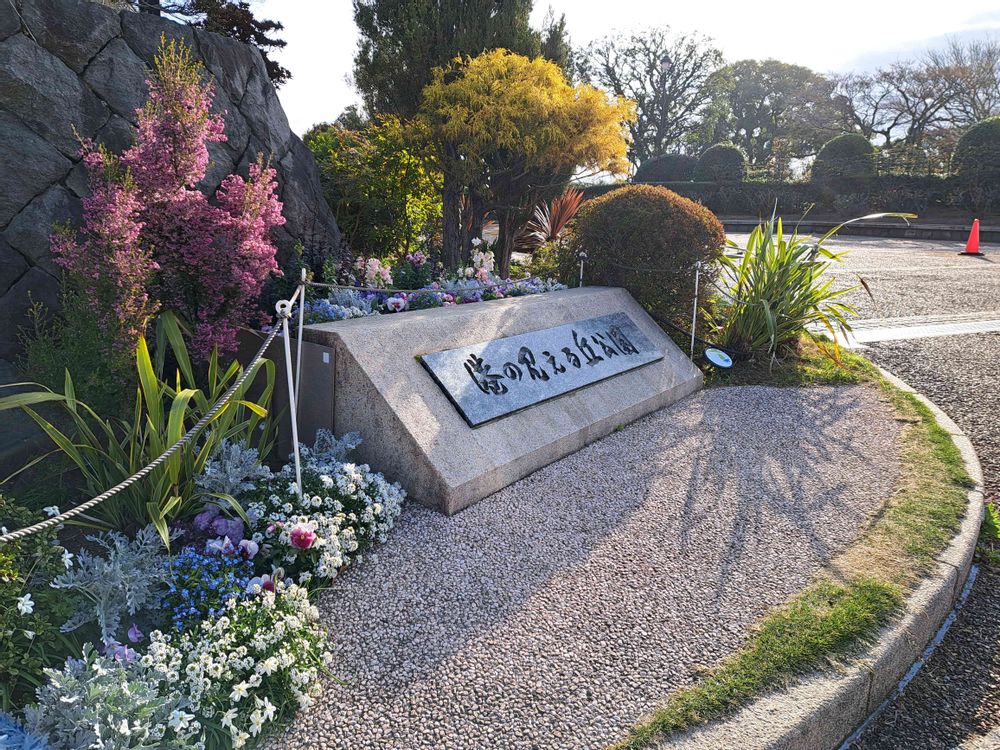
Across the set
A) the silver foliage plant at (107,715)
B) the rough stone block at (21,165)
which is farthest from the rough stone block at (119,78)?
the silver foliage plant at (107,715)

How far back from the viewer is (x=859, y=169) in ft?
75.1

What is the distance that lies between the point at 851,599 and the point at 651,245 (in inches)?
149

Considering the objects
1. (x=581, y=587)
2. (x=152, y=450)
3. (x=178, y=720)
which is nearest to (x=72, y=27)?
(x=152, y=450)

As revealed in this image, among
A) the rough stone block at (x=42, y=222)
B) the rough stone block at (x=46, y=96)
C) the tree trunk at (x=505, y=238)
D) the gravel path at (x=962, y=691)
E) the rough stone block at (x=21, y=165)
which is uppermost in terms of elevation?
the rough stone block at (x=46, y=96)

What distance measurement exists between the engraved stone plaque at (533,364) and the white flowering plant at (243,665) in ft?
5.20

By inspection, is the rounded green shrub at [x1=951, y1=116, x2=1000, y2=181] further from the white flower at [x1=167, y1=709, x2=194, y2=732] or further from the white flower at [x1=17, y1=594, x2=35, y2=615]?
the white flower at [x1=17, y1=594, x2=35, y2=615]

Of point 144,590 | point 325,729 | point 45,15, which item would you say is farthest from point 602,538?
point 45,15

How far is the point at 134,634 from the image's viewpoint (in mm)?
2221

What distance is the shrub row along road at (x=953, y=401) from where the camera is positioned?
2.34 metres

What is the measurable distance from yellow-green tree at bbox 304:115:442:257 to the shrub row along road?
4897 mm

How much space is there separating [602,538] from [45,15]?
13.9 ft

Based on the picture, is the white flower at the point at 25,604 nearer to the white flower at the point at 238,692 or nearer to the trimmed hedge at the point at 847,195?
the white flower at the point at 238,692

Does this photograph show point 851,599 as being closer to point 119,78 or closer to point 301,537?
point 301,537

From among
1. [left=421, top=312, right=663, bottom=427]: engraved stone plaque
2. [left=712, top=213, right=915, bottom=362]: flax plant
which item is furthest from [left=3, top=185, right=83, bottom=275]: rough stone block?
[left=712, top=213, right=915, bottom=362]: flax plant
